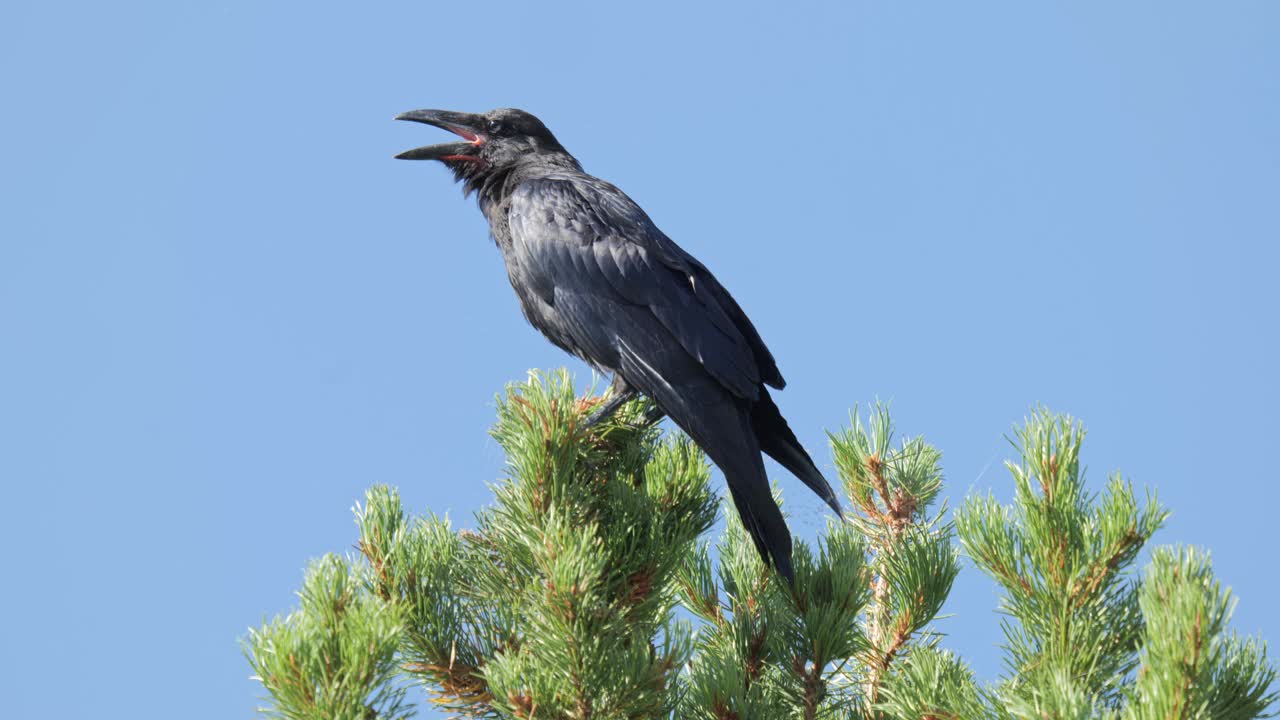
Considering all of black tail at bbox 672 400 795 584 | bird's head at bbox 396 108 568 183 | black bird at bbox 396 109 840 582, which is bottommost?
black tail at bbox 672 400 795 584

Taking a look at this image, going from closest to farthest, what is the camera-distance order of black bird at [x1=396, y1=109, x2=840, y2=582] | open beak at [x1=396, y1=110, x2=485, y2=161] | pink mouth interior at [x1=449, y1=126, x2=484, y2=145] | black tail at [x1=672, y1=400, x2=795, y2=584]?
1. black tail at [x1=672, y1=400, x2=795, y2=584]
2. black bird at [x1=396, y1=109, x2=840, y2=582]
3. open beak at [x1=396, y1=110, x2=485, y2=161]
4. pink mouth interior at [x1=449, y1=126, x2=484, y2=145]

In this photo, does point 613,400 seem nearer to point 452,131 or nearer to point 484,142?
point 484,142

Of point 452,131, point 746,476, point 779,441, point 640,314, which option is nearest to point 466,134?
point 452,131

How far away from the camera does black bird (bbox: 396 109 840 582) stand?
13.5ft

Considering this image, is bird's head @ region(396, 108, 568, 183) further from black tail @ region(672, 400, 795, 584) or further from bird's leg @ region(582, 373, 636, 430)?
black tail @ region(672, 400, 795, 584)

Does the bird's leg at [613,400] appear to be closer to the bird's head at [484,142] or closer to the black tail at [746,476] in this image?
the black tail at [746,476]

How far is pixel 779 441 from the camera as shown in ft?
14.2

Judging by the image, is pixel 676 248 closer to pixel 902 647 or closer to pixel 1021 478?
pixel 902 647

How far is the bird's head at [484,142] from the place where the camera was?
5746mm

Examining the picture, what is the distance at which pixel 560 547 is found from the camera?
2.84m

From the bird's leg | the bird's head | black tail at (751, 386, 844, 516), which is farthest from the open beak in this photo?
black tail at (751, 386, 844, 516)

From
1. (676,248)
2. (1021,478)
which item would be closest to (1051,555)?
(1021,478)

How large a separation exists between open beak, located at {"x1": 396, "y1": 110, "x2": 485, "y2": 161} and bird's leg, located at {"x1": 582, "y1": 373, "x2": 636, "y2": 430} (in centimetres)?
166

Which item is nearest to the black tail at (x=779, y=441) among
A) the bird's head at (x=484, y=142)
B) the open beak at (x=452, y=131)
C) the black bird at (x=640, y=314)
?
the black bird at (x=640, y=314)
